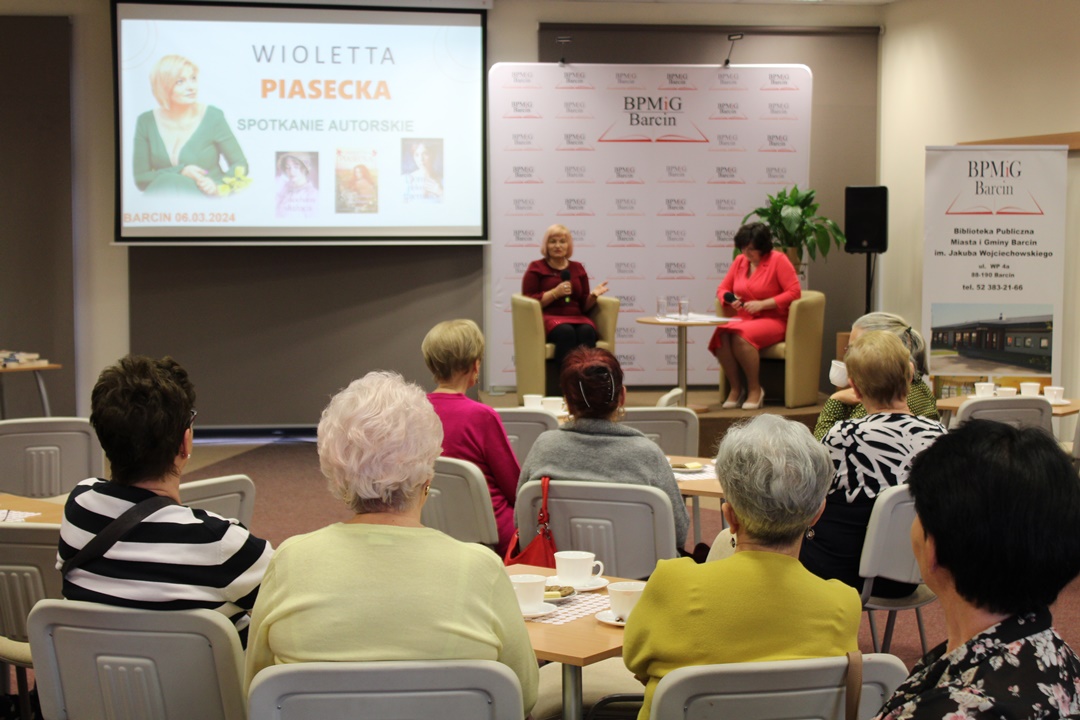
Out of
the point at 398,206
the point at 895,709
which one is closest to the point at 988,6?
the point at 398,206

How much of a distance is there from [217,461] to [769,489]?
6889 millimetres

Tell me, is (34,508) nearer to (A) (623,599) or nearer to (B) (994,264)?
(A) (623,599)

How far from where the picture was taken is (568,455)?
10.8 feet

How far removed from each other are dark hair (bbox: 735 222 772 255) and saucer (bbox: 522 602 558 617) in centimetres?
571

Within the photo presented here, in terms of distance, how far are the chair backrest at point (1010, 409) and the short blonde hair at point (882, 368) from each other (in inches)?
70.1

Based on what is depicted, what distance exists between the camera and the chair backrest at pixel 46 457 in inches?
172

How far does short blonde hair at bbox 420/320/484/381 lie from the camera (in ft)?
13.4

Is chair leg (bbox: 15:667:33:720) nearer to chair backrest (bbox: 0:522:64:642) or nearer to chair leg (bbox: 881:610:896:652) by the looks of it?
chair backrest (bbox: 0:522:64:642)

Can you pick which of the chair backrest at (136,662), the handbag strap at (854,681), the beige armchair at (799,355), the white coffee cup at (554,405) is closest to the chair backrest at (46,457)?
the white coffee cup at (554,405)

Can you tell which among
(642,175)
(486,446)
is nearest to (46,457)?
(486,446)

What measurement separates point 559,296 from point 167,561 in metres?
5.96

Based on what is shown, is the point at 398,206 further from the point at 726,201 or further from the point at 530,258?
the point at 726,201

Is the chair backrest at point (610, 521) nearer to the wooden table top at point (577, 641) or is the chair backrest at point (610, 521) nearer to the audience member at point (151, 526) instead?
the wooden table top at point (577, 641)

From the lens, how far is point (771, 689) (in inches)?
67.9
